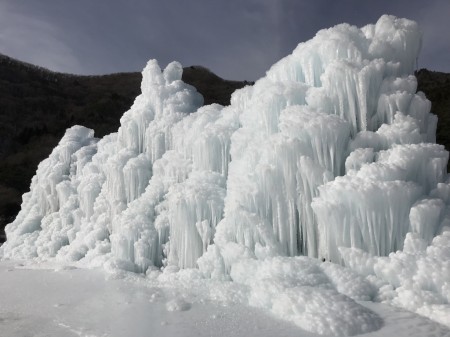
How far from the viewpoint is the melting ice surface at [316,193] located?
8914 mm

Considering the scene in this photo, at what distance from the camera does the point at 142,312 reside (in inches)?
351

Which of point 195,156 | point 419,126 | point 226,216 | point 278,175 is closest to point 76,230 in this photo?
point 195,156

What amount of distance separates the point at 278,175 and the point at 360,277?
11.2 ft

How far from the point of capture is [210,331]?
751cm

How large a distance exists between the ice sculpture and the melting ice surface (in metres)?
0.04

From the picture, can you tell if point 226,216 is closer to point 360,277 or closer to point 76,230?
point 360,277

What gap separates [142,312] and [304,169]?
5.41 metres

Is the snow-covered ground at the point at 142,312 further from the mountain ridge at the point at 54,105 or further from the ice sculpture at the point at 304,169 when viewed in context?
the mountain ridge at the point at 54,105

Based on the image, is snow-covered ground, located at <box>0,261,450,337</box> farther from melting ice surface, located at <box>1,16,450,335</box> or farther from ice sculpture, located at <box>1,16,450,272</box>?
ice sculpture, located at <box>1,16,450,272</box>

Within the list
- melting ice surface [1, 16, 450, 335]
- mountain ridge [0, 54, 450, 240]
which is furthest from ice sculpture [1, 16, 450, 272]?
mountain ridge [0, 54, 450, 240]

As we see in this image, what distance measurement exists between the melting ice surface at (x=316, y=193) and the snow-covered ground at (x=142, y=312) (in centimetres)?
47

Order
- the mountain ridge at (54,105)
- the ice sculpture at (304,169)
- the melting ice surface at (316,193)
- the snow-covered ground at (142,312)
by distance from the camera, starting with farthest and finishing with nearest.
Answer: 1. the mountain ridge at (54,105)
2. the ice sculpture at (304,169)
3. the melting ice surface at (316,193)
4. the snow-covered ground at (142,312)

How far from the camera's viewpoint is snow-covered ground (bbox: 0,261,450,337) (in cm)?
751

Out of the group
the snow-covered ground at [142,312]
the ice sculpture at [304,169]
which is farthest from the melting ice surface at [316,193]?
the snow-covered ground at [142,312]
